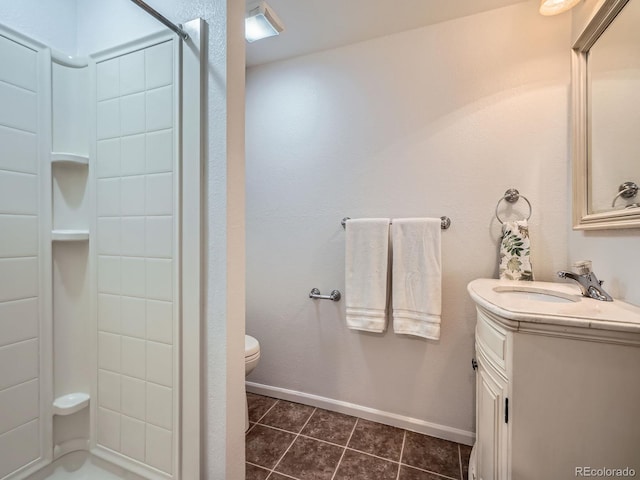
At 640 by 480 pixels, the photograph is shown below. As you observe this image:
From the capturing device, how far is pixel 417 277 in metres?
1.51

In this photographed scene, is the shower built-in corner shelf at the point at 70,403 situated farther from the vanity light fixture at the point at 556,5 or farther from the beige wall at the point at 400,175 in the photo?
the vanity light fixture at the point at 556,5

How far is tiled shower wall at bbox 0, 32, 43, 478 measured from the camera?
38.0 inches

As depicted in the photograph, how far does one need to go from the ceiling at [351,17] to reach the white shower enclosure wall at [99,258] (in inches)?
30.1

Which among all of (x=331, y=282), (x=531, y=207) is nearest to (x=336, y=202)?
(x=331, y=282)

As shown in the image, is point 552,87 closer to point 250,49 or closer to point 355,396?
point 250,49

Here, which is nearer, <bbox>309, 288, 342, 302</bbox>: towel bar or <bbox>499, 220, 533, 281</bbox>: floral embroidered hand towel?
<bbox>499, 220, 533, 281</bbox>: floral embroidered hand towel

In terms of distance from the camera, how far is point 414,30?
5.16ft

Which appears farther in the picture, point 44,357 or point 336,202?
point 336,202

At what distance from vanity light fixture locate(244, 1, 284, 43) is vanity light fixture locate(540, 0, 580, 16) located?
118 cm

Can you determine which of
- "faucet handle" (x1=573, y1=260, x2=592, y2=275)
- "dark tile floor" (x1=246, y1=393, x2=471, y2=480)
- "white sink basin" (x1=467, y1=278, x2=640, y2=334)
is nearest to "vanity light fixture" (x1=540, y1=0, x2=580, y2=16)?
"faucet handle" (x1=573, y1=260, x2=592, y2=275)

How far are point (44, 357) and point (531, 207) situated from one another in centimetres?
228

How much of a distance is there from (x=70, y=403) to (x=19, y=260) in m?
0.60

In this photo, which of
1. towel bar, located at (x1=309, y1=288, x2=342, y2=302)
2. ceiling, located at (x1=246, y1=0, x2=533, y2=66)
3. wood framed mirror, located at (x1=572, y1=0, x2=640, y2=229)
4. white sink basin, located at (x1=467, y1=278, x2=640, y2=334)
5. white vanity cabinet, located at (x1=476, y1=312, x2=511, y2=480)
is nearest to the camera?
white sink basin, located at (x1=467, y1=278, x2=640, y2=334)

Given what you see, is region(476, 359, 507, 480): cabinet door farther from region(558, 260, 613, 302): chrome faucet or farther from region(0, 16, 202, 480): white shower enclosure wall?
region(0, 16, 202, 480): white shower enclosure wall
